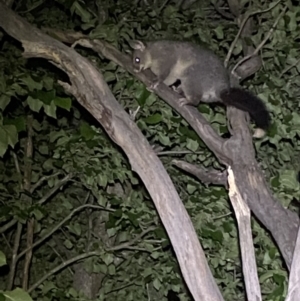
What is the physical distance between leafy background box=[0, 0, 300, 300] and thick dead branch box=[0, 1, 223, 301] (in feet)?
0.38

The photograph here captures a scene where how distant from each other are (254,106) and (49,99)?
98 centimetres

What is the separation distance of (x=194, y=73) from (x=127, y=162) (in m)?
0.72

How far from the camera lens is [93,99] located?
2.15 meters

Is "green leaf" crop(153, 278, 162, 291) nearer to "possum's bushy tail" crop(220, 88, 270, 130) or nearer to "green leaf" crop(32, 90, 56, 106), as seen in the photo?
"possum's bushy tail" crop(220, 88, 270, 130)

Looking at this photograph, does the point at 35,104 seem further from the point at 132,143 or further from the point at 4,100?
the point at 132,143

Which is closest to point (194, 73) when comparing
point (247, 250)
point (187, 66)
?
point (187, 66)

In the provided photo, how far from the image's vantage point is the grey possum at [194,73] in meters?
2.51

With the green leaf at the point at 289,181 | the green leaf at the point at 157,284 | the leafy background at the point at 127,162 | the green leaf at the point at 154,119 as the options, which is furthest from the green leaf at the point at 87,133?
the green leaf at the point at 157,284

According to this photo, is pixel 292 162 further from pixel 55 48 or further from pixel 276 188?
pixel 55 48

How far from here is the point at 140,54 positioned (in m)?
3.13

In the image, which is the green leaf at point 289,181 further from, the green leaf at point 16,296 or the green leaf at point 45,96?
the green leaf at point 16,296

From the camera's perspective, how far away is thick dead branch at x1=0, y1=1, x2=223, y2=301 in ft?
5.83

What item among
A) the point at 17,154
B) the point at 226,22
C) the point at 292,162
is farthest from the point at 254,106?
the point at 17,154

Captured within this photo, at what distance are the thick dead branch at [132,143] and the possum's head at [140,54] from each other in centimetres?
78
